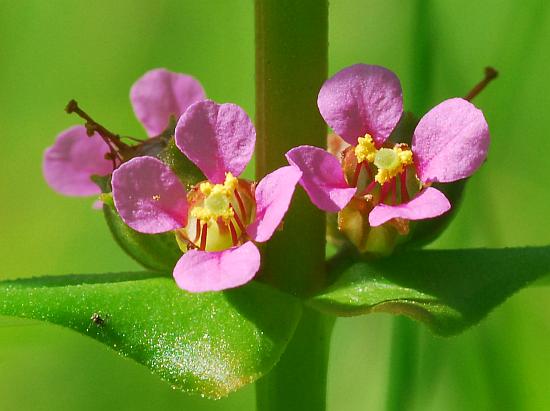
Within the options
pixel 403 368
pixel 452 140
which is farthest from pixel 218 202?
pixel 403 368

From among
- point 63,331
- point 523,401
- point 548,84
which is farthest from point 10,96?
point 523,401

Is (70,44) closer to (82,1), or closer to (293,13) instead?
(82,1)

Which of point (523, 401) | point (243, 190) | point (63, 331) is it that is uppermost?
point (243, 190)

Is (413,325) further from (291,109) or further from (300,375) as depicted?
(291,109)

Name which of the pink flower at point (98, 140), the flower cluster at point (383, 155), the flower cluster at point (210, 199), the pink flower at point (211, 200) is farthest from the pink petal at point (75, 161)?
the flower cluster at point (383, 155)

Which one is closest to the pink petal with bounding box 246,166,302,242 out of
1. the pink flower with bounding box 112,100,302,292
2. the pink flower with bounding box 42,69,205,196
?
the pink flower with bounding box 112,100,302,292

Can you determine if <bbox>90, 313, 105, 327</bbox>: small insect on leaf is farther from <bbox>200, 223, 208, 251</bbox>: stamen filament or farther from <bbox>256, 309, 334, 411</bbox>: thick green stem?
<bbox>256, 309, 334, 411</bbox>: thick green stem
